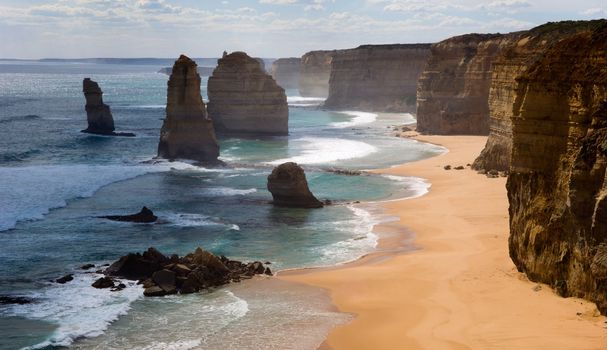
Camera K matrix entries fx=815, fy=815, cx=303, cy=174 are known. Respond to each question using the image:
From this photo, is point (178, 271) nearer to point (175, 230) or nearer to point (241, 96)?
point (175, 230)

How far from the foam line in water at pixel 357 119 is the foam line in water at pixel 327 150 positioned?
18449mm

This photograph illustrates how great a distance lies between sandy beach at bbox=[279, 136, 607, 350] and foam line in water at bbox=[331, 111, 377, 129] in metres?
63.7

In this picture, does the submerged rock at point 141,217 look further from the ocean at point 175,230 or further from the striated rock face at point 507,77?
the striated rock face at point 507,77

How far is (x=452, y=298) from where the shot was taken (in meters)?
24.4

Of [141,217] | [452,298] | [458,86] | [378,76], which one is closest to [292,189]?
[141,217]

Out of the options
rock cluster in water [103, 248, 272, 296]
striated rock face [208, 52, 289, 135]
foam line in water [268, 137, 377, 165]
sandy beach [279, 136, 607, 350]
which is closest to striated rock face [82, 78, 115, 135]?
striated rock face [208, 52, 289, 135]

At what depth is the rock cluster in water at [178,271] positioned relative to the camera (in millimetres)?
26938

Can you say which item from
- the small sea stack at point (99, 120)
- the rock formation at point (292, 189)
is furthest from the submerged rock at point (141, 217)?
the small sea stack at point (99, 120)

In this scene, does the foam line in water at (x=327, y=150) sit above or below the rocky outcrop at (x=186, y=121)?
below

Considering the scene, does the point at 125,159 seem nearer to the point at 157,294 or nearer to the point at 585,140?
the point at 157,294

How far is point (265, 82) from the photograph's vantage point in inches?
3125

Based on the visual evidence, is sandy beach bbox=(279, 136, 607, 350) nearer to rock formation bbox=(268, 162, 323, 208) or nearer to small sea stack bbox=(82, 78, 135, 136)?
rock formation bbox=(268, 162, 323, 208)

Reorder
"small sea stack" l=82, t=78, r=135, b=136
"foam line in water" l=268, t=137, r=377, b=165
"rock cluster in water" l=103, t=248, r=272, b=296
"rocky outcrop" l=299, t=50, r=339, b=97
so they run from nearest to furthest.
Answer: "rock cluster in water" l=103, t=248, r=272, b=296, "foam line in water" l=268, t=137, r=377, b=165, "small sea stack" l=82, t=78, r=135, b=136, "rocky outcrop" l=299, t=50, r=339, b=97

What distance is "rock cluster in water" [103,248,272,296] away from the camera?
26.9 m
